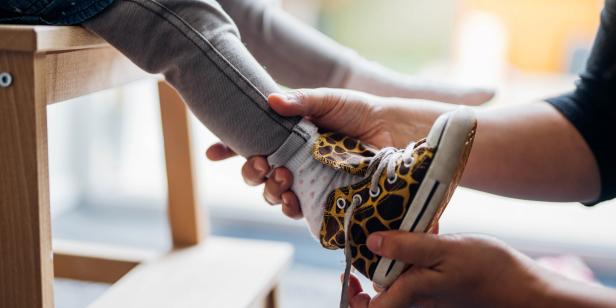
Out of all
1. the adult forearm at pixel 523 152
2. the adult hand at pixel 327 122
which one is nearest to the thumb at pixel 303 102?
the adult hand at pixel 327 122

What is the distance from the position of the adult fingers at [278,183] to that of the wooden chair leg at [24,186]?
0.71 feet

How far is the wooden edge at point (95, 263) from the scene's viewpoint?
90 centimetres

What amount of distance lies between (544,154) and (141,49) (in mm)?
502

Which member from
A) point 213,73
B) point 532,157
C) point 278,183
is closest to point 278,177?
point 278,183

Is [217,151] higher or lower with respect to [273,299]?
higher

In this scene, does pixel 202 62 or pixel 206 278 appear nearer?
pixel 202 62

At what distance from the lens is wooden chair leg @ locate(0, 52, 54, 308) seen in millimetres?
544

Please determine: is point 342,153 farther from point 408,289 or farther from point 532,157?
point 532,157

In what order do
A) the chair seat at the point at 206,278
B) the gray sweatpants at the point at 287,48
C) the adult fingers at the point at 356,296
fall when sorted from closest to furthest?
the adult fingers at the point at 356,296 → the chair seat at the point at 206,278 → the gray sweatpants at the point at 287,48

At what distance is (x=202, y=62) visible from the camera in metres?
0.62

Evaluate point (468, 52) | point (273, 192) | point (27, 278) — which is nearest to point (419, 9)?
point (468, 52)

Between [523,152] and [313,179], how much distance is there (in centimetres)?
31

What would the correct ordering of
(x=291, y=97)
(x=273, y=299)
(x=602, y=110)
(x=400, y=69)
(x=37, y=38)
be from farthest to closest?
(x=400, y=69) → (x=273, y=299) → (x=602, y=110) → (x=291, y=97) → (x=37, y=38)

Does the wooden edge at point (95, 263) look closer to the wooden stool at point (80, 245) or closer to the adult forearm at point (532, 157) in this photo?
the wooden stool at point (80, 245)
